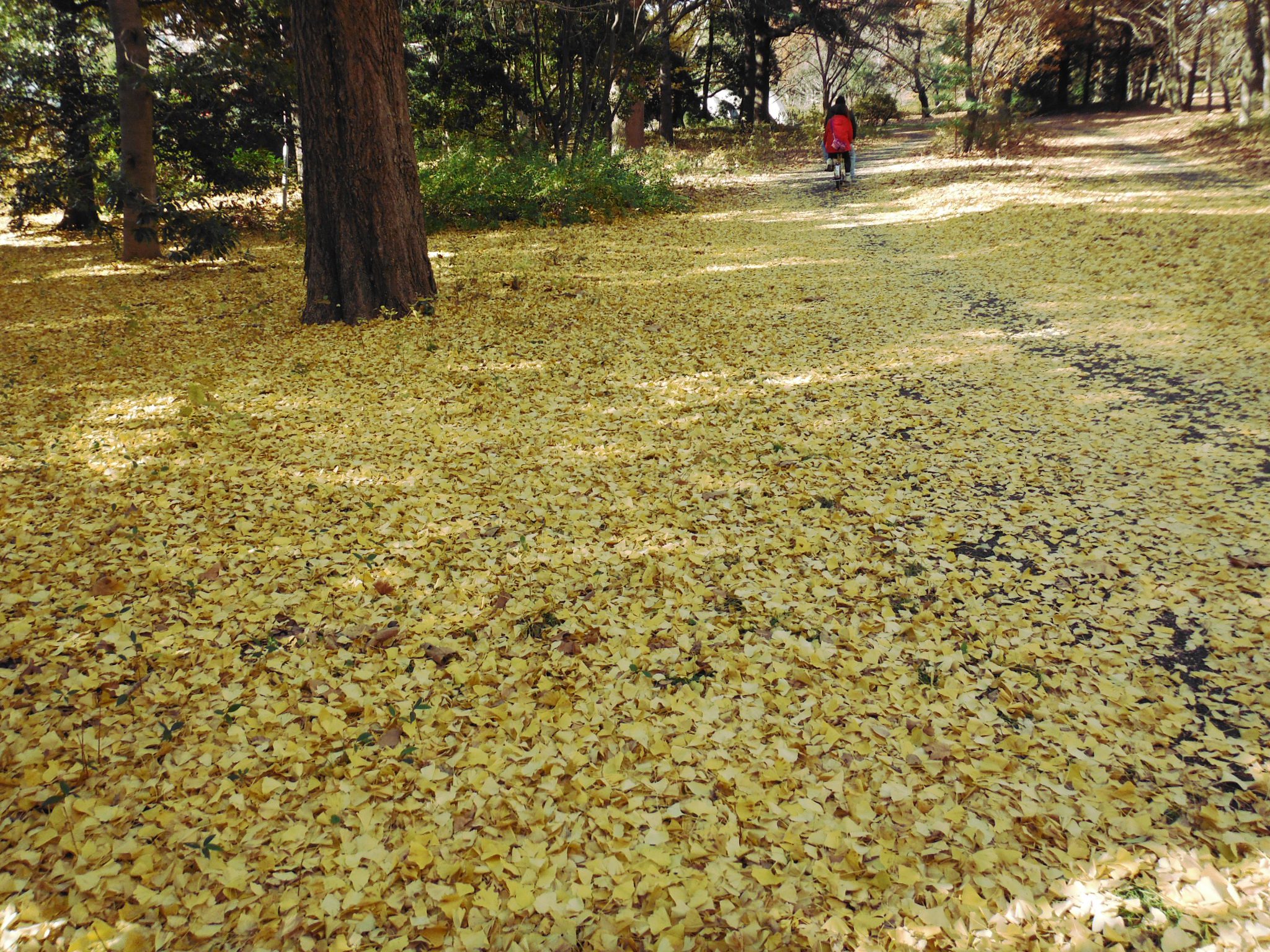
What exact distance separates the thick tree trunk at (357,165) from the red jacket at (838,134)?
36.7 feet

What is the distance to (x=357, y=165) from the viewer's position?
297 inches


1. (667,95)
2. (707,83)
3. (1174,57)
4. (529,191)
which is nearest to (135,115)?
(529,191)

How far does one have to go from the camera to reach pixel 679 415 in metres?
6.04

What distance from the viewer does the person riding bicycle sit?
16047 mm

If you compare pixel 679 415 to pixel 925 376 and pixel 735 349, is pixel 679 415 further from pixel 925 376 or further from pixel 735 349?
pixel 925 376

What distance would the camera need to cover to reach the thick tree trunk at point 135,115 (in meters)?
10.3

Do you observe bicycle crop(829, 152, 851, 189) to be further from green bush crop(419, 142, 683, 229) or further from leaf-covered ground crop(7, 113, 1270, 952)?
leaf-covered ground crop(7, 113, 1270, 952)

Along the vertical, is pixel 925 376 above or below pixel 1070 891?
above

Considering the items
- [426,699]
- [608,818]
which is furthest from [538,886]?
[426,699]

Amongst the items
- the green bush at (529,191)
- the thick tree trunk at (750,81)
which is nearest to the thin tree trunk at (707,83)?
the thick tree trunk at (750,81)

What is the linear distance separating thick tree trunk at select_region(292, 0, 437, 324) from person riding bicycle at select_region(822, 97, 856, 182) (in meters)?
11.0

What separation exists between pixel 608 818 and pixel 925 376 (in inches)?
201

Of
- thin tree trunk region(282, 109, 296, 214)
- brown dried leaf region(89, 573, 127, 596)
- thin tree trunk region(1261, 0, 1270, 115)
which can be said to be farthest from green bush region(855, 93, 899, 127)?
brown dried leaf region(89, 573, 127, 596)

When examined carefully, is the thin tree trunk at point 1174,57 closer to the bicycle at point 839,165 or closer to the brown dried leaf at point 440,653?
the bicycle at point 839,165
